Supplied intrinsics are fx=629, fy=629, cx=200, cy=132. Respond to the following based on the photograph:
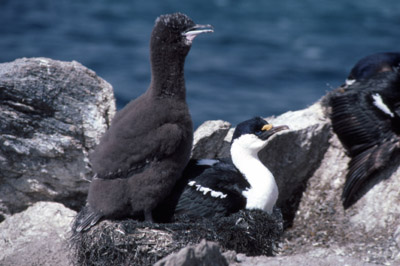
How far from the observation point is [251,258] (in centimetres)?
425

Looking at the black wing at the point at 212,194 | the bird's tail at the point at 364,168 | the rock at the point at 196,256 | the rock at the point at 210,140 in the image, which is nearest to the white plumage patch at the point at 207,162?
the black wing at the point at 212,194

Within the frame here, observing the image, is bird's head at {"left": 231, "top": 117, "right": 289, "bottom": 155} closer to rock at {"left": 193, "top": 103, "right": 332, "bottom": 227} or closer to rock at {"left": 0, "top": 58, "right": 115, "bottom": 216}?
rock at {"left": 193, "top": 103, "right": 332, "bottom": 227}

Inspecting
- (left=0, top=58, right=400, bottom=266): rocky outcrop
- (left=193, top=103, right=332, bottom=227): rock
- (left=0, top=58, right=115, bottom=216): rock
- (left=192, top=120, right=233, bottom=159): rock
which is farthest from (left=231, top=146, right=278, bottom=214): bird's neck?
(left=0, top=58, right=115, bottom=216): rock

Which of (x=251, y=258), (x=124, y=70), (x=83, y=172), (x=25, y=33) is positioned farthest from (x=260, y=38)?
(x=251, y=258)

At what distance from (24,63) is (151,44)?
1.52 m

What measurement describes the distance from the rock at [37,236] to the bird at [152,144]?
758 millimetres

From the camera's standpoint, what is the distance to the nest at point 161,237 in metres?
4.56

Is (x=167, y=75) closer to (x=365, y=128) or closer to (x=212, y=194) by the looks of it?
(x=212, y=194)

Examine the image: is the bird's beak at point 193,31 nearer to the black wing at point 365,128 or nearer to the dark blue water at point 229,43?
the black wing at point 365,128

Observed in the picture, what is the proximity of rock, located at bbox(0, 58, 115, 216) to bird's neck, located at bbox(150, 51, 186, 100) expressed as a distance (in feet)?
3.86

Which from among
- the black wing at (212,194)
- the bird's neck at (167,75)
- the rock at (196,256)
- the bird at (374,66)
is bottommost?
the rock at (196,256)

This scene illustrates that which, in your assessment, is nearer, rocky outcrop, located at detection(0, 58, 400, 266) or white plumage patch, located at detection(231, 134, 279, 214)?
rocky outcrop, located at detection(0, 58, 400, 266)

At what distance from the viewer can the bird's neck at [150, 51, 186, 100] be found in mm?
4715

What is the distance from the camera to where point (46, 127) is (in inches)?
222
